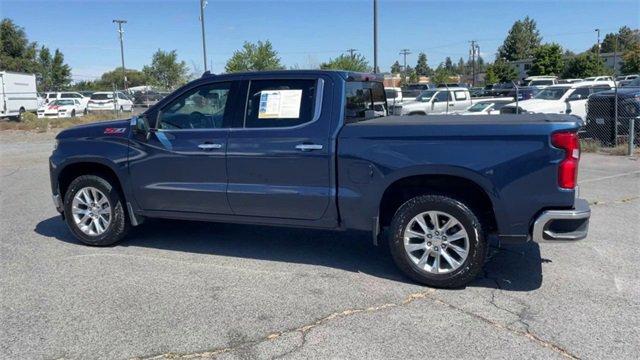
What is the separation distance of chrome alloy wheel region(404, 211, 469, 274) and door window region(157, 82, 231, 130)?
6.98 feet

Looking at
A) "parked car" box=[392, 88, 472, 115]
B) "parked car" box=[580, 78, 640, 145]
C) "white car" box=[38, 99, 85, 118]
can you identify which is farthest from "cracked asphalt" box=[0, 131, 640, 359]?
"white car" box=[38, 99, 85, 118]

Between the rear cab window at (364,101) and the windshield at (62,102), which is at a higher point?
the windshield at (62,102)

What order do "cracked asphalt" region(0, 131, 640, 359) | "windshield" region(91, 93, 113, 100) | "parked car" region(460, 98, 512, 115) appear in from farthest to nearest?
"windshield" region(91, 93, 113, 100) → "parked car" region(460, 98, 512, 115) → "cracked asphalt" region(0, 131, 640, 359)

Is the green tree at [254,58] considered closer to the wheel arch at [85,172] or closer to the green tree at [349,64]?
the green tree at [349,64]

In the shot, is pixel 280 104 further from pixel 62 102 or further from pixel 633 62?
pixel 633 62

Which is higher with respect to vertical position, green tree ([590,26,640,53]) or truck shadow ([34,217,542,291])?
green tree ([590,26,640,53])

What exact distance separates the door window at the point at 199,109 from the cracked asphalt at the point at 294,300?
136 centimetres

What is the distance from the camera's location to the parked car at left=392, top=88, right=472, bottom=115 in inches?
938

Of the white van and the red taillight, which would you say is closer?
the red taillight

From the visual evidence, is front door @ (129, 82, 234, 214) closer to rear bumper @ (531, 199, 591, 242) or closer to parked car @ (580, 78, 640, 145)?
rear bumper @ (531, 199, 591, 242)

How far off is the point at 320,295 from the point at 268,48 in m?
32.8

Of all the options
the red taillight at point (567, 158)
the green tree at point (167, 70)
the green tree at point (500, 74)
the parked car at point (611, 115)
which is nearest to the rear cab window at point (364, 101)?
the red taillight at point (567, 158)

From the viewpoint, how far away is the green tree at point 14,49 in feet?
193

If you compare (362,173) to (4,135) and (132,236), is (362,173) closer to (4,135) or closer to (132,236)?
(132,236)
